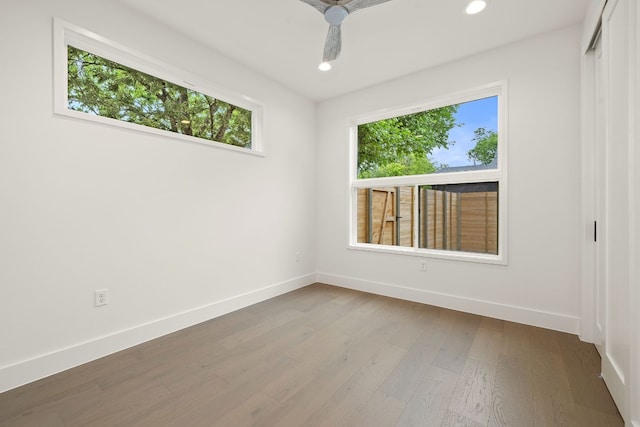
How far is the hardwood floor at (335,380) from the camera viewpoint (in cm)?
148

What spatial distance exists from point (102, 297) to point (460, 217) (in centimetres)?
343

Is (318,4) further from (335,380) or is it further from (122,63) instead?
(335,380)

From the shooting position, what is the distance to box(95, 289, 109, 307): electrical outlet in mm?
2086

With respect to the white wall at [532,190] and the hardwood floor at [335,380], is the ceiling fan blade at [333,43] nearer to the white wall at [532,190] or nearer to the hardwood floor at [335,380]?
the white wall at [532,190]

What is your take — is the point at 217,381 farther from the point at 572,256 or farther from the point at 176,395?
the point at 572,256

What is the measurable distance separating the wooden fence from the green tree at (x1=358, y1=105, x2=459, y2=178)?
0.27 meters

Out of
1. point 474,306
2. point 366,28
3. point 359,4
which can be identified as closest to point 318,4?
point 359,4

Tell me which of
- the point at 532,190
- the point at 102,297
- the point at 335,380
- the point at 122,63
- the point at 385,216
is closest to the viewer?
the point at 335,380

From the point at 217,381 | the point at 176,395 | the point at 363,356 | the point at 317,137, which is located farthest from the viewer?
the point at 317,137

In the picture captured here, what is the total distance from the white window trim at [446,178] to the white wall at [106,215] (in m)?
1.26

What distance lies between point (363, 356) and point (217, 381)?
1017 millimetres

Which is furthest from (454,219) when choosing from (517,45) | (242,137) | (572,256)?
(242,137)

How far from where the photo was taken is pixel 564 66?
246 centimetres

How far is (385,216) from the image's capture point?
3.88m
